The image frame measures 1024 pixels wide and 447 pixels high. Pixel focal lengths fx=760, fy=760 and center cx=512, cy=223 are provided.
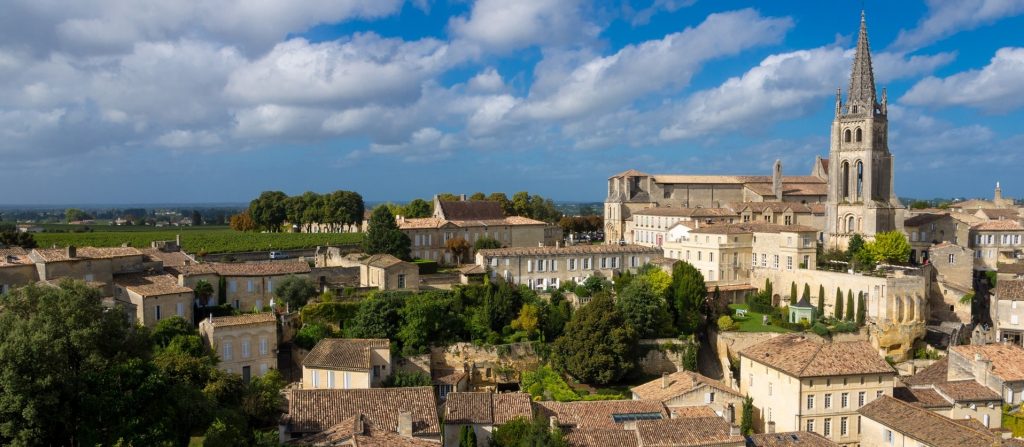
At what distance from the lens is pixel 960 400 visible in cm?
3347

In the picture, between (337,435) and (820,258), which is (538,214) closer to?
(820,258)

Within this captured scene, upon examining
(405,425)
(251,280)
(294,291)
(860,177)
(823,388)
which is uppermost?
(860,177)

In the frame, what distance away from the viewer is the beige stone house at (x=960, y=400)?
1319 inches

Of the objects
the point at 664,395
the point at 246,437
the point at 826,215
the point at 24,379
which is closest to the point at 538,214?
the point at 826,215

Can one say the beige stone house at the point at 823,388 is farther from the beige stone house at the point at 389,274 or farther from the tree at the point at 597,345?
the beige stone house at the point at 389,274

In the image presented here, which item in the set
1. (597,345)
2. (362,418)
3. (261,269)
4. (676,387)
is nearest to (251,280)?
(261,269)

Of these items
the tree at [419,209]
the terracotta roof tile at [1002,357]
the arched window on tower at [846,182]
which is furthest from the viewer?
the tree at [419,209]

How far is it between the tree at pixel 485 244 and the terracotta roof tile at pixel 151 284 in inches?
929

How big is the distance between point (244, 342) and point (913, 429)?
28886mm

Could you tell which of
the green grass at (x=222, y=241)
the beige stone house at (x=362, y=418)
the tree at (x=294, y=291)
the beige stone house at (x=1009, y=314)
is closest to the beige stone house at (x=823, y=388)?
the beige stone house at (x=362, y=418)

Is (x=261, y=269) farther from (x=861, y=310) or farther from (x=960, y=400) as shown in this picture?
(x=861, y=310)

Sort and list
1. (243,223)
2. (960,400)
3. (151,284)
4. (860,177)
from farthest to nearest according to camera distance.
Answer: (243,223) → (860,177) → (151,284) → (960,400)

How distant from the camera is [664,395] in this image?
34.3 m

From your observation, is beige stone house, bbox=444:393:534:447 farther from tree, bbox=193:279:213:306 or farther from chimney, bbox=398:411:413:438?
tree, bbox=193:279:213:306
